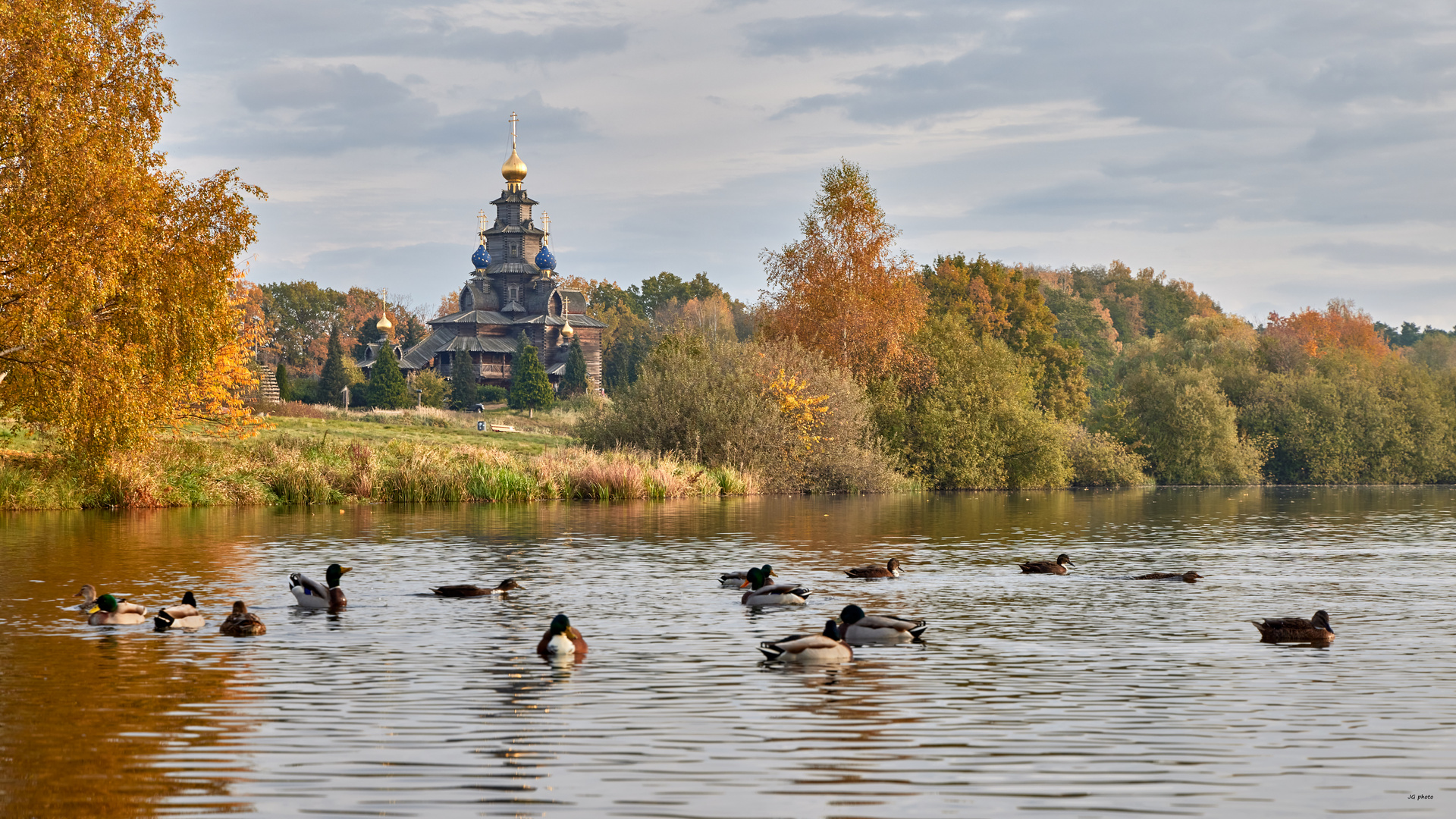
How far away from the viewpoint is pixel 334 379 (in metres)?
103

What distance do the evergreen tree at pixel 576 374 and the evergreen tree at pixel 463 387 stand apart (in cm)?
1310

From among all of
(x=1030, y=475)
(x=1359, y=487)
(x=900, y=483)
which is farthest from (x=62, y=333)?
(x=1359, y=487)

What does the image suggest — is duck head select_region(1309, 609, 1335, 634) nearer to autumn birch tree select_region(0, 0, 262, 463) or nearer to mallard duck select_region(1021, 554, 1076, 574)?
mallard duck select_region(1021, 554, 1076, 574)

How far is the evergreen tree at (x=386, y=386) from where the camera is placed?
9856 cm

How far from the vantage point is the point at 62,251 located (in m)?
32.5

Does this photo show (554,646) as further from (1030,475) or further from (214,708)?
(1030,475)

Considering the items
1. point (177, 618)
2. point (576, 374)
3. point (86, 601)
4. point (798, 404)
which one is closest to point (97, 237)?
point (86, 601)

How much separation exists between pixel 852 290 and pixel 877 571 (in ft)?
148

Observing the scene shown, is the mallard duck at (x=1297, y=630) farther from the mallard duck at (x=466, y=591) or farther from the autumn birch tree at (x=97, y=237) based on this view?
the autumn birch tree at (x=97, y=237)

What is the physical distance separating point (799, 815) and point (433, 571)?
1734cm

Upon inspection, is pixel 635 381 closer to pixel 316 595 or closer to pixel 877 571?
pixel 877 571

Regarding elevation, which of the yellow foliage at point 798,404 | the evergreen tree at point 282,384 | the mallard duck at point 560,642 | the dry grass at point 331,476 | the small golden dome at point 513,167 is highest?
the small golden dome at point 513,167

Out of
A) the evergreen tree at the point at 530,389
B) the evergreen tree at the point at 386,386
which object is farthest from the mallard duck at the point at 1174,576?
the evergreen tree at the point at 530,389

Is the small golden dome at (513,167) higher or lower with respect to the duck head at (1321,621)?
higher
